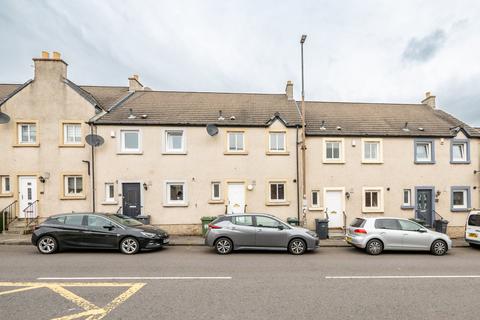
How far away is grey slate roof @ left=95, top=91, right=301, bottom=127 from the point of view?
14.0m

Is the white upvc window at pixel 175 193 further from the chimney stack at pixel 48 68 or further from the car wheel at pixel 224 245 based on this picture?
the chimney stack at pixel 48 68

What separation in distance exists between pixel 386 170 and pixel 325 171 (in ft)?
11.6

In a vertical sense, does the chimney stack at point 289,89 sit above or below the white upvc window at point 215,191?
above

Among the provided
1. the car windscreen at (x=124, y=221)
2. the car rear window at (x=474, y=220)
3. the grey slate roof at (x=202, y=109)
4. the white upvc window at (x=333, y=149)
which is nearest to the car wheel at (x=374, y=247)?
the car rear window at (x=474, y=220)

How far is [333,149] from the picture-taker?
14336 millimetres

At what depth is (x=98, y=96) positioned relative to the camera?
54.6 ft

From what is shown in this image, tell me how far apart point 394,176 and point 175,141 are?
41.4 feet

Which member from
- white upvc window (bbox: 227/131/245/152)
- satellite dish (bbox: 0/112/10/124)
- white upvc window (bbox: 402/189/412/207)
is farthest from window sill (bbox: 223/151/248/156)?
satellite dish (bbox: 0/112/10/124)

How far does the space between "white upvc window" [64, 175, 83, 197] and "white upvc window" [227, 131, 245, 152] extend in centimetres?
824

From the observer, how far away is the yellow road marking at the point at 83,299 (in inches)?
179

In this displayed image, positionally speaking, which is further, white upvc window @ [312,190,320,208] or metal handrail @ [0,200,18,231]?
white upvc window @ [312,190,320,208]

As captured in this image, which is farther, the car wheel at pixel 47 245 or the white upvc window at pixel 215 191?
the white upvc window at pixel 215 191

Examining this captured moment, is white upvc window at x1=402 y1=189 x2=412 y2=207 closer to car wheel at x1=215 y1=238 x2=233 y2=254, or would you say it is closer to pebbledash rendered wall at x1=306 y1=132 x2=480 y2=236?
pebbledash rendered wall at x1=306 y1=132 x2=480 y2=236

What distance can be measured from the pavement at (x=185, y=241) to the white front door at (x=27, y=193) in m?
1.26
